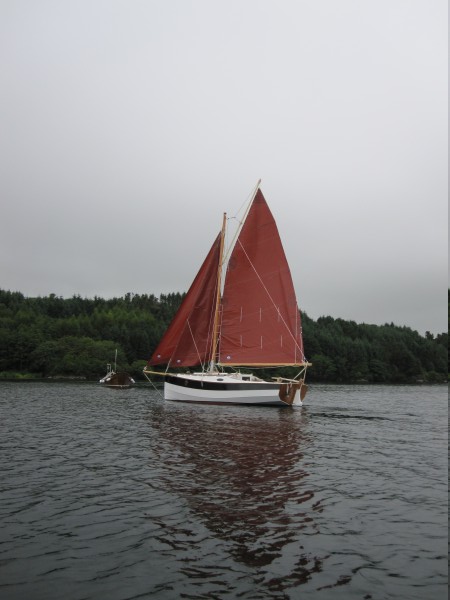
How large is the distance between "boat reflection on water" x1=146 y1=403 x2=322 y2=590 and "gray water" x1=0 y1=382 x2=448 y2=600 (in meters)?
0.06

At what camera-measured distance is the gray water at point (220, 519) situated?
9.83 meters

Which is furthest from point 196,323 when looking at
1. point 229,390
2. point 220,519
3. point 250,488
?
point 220,519

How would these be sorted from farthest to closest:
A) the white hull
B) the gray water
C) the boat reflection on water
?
the white hull
the boat reflection on water
the gray water

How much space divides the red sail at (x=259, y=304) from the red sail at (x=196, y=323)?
1818 mm

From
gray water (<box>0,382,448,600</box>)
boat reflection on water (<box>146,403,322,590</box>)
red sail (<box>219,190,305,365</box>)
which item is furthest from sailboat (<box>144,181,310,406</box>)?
gray water (<box>0,382,448,600</box>)

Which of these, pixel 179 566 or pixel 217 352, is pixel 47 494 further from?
pixel 217 352

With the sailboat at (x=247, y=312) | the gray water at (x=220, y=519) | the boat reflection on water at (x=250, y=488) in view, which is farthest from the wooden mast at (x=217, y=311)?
the gray water at (x=220, y=519)

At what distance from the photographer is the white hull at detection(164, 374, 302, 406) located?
51.4m

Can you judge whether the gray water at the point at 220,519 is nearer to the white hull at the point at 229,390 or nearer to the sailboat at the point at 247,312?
the white hull at the point at 229,390

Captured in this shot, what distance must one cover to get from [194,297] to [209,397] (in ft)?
35.2

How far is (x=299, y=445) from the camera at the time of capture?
89.5 feet

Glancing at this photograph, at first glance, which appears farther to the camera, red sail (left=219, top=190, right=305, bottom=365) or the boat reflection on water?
red sail (left=219, top=190, right=305, bottom=365)

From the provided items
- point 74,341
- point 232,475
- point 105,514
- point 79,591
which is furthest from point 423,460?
point 74,341

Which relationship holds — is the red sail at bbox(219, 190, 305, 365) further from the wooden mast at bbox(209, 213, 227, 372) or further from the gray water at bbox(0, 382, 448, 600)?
the gray water at bbox(0, 382, 448, 600)
